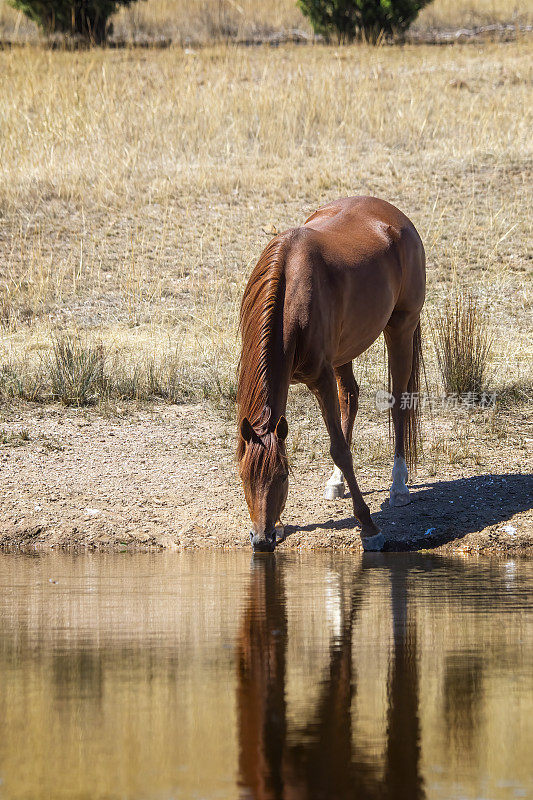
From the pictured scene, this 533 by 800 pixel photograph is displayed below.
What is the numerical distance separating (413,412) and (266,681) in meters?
4.62

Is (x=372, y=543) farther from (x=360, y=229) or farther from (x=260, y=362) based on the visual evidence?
(x=360, y=229)

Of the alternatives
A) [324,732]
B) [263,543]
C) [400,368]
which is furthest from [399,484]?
[324,732]

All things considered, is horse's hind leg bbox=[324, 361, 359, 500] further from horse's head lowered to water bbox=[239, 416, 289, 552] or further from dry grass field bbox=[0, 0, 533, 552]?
horse's head lowered to water bbox=[239, 416, 289, 552]

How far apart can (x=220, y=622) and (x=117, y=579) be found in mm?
1227

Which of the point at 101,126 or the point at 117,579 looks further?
the point at 101,126

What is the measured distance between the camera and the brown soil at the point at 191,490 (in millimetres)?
7609

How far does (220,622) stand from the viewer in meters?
5.31

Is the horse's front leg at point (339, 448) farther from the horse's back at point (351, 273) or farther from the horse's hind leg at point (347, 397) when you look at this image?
the horse's hind leg at point (347, 397)

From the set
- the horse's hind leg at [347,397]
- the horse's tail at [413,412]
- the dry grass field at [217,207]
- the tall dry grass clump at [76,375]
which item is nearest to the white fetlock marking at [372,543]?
the dry grass field at [217,207]

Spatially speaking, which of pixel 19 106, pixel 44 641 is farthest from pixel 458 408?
pixel 19 106

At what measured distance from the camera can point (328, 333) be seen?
715cm

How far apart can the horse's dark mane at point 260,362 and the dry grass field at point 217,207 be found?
1.48m

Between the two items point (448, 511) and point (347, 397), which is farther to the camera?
point (347, 397)

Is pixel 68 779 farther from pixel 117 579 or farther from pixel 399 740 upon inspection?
pixel 117 579
